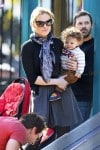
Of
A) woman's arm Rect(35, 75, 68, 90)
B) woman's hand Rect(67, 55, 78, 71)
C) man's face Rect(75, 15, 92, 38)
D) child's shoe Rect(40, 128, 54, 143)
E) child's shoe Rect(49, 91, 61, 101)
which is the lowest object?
child's shoe Rect(40, 128, 54, 143)

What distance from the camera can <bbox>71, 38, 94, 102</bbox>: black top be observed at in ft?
15.0

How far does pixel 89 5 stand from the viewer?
4.71 meters

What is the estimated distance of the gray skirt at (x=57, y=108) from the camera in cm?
437

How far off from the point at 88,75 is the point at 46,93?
0.44m

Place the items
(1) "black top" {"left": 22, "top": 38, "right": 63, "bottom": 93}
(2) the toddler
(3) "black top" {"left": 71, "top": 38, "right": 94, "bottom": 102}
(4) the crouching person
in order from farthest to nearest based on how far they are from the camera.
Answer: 1. (3) "black top" {"left": 71, "top": 38, "right": 94, "bottom": 102}
2. (2) the toddler
3. (1) "black top" {"left": 22, "top": 38, "right": 63, "bottom": 93}
4. (4) the crouching person

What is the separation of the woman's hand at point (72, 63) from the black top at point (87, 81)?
7.0 inches

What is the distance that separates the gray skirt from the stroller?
4.3 inches

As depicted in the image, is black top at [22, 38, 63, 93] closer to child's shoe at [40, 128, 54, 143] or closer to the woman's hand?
the woman's hand

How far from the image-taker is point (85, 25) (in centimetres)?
460

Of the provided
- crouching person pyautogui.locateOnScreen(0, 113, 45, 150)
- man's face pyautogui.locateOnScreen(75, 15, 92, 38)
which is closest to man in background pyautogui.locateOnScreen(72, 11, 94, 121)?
man's face pyautogui.locateOnScreen(75, 15, 92, 38)

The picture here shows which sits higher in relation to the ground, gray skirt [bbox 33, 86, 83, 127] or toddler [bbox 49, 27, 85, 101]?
toddler [bbox 49, 27, 85, 101]

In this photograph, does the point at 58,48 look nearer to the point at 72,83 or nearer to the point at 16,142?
the point at 72,83

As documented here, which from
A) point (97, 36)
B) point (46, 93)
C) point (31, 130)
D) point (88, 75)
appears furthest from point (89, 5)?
point (31, 130)

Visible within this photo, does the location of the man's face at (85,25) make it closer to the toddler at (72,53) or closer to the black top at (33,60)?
the toddler at (72,53)
